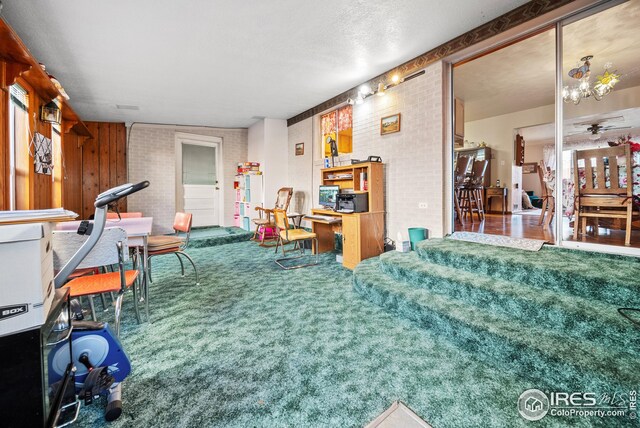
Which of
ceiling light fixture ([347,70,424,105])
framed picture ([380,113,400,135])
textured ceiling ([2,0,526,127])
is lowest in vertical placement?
framed picture ([380,113,400,135])

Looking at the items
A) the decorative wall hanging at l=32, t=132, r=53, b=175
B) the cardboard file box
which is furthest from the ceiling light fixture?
the decorative wall hanging at l=32, t=132, r=53, b=175

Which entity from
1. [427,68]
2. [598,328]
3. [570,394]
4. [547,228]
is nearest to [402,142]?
[427,68]

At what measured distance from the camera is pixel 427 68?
3.69 m

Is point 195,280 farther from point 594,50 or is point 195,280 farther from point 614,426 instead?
point 594,50

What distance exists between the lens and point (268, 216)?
19.5 ft

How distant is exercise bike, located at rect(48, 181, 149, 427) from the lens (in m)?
1.33

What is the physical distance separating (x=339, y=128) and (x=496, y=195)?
4590 mm

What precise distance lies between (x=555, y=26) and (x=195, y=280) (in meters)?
4.93

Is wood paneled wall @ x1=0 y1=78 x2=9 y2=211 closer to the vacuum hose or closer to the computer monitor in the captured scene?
the vacuum hose

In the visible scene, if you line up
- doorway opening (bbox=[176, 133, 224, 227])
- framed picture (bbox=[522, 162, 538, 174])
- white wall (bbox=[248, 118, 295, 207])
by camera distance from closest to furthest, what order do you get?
1. white wall (bbox=[248, 118, 295, 207])
2. doorway opening (bbox=[176, 133, 224, 227])
3. framed picture (bbox=[522, 162, 538, 174])

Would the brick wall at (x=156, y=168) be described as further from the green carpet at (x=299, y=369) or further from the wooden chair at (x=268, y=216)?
the green carpet at (x=299, y=369)

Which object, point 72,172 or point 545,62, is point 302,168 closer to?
point 545,62

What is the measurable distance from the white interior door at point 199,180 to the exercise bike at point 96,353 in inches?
246

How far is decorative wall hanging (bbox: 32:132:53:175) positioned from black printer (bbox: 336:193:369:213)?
4.12 meters
